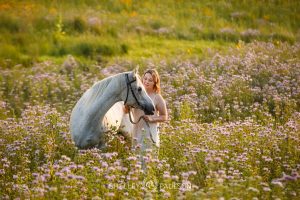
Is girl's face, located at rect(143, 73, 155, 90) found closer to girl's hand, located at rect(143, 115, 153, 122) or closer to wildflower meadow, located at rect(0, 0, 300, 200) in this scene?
girl's hand, located at rect(143, 115, 153, 122)

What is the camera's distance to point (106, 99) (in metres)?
7.68

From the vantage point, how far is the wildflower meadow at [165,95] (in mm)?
6164

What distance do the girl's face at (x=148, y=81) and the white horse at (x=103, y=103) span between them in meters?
0.62

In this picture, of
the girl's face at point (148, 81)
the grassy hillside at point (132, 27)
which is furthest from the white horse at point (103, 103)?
the grassy hillside at point (132, 27)

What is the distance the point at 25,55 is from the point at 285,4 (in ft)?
42.1

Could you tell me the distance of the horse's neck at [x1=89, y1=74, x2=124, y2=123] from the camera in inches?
303

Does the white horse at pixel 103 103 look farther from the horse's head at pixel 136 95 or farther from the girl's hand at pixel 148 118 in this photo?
the girl's hand at pixel 148 118

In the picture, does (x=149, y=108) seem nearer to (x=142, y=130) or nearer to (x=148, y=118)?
(x=148, y=118)

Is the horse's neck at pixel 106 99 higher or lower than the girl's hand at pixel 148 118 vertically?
higher

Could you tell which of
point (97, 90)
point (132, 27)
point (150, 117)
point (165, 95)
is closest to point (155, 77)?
point (150, 117)

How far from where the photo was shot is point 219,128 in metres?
8.27

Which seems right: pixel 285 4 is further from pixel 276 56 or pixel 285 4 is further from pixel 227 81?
pixel 227 81

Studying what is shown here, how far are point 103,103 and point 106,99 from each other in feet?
0.24

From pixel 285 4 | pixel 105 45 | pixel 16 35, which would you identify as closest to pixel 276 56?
pixel 105 45
